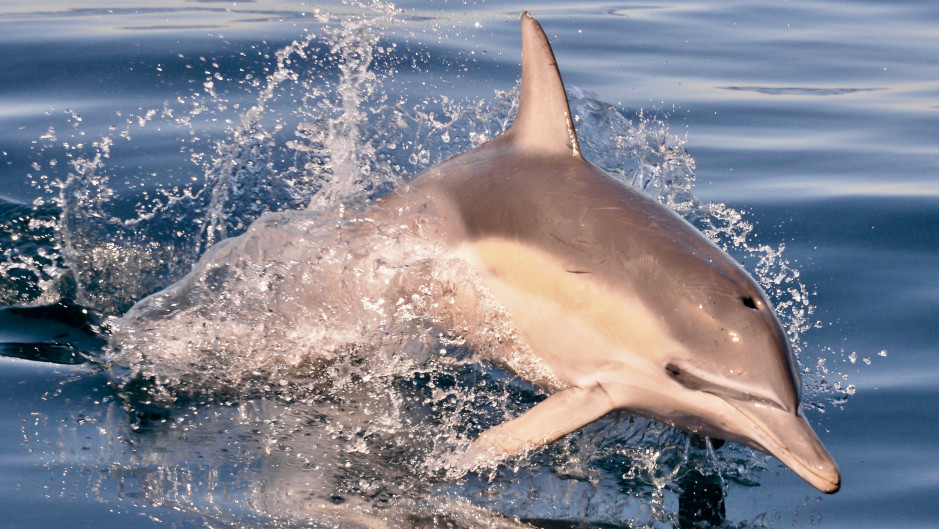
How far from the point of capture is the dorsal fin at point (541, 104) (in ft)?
14.6

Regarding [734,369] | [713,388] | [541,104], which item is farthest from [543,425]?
[541,104]

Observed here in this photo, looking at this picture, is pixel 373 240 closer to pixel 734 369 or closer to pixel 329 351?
pixel 329 351

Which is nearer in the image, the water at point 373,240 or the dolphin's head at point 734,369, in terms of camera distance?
the dolphin's head at point 734,369

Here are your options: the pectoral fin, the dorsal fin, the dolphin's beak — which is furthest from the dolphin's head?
the dorsal fin

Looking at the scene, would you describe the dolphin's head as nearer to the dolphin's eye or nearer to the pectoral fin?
the dolphin's eye

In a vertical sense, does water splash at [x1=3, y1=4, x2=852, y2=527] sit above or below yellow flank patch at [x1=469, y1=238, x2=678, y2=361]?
below

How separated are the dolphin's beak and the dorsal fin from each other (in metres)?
1.40

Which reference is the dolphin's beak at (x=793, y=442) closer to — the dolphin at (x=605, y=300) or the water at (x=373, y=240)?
the dolphin at (x=605, y=300)

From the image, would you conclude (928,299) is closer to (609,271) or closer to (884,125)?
(609,271)

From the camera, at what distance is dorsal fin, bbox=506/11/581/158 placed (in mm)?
4441

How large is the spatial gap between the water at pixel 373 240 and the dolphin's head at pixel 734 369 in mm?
475

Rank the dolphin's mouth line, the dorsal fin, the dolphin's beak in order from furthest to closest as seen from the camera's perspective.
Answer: the dorsal fin → the dolphin's mouth line → the dolphin's beak

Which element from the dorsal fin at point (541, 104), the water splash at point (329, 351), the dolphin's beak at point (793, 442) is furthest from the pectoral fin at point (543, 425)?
the dorsal fin at point (541, 104)

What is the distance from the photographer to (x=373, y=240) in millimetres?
4883
